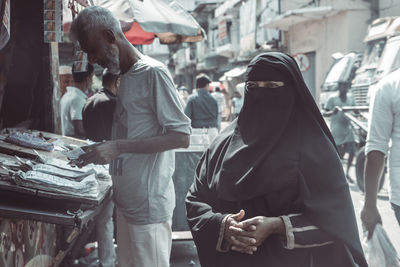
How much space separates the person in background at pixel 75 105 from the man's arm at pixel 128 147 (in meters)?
2.79

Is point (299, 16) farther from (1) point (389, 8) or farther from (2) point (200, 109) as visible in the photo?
(2) point (200, 109)

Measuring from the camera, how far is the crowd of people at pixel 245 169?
2.06 metres

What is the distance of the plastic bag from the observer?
9.53 ft

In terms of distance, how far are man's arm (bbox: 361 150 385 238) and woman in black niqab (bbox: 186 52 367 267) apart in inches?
37.7

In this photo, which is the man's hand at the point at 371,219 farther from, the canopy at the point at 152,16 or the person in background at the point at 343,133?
the person in background at the point at 343,133

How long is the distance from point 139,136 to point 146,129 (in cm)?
5

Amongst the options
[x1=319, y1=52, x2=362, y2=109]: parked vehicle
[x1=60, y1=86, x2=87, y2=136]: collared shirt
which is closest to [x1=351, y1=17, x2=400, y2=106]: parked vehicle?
[x1=319, y1=52, x2=362, y2=109]: parked vehicle

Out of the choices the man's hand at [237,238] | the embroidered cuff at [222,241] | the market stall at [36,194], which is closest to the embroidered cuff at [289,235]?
the man's hand at [237,238]

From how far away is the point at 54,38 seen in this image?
3.31 m

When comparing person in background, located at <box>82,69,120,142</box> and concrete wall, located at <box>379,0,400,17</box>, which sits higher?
concrete wall, located at <box>379,0,400,17</box>

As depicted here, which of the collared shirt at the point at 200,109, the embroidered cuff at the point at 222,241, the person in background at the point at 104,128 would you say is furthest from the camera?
the collared shirt at the point at 200,109

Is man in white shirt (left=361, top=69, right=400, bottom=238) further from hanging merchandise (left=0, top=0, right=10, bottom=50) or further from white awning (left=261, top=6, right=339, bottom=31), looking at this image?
white awning (left=261, top=6, right=339, bottom=31)

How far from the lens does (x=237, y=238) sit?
2.10m

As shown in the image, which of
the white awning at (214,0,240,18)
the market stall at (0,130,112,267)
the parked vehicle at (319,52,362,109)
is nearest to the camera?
the market stall at (0,130,112,267)
